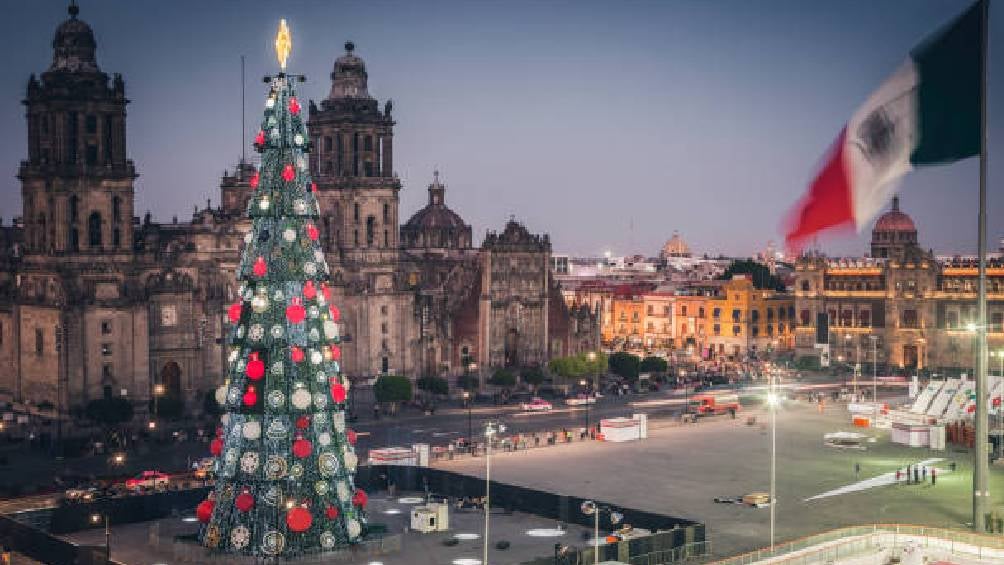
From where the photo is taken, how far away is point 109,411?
87.4 m

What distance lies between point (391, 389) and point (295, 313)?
5216 centimetres

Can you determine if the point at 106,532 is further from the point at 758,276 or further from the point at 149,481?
the point at 758,276

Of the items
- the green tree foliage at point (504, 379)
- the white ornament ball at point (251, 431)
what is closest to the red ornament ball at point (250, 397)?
the white ornament ball at point (251, 431)

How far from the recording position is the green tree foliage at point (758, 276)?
566 feet

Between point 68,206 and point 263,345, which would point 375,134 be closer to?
point 68,206

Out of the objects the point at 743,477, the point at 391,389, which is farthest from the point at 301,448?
the point at 391,389

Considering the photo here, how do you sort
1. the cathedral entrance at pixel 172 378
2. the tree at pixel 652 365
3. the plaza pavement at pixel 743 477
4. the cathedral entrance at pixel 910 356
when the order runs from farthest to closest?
the cathedral entrance at pixel 910 356
the tree at pixel 652 365
the cathedral entrance at pixel 172 378
the plaza pavement at pixel 743 477

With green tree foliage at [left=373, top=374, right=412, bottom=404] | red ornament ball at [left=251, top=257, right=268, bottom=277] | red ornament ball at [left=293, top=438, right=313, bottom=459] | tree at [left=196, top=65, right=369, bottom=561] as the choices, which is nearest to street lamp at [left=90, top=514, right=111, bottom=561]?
tree at [left=196, top=65, right=369, bottom=561]

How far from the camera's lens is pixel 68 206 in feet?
309

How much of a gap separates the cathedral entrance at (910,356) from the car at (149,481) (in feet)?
315

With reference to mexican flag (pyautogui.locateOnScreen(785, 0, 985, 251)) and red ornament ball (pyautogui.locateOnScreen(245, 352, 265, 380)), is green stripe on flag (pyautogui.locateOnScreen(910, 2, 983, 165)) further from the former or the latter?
red ornament ball (pyautogui.locateOnScreen(245, 352, 265, 380))

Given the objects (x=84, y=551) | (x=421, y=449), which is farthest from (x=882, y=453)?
(x=84, y=551)

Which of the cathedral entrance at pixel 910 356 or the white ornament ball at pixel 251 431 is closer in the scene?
the white ornament ball at pixel 251 431

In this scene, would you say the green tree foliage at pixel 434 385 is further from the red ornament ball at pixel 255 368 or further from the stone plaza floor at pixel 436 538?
the red ornament ball at pixel 255 368
